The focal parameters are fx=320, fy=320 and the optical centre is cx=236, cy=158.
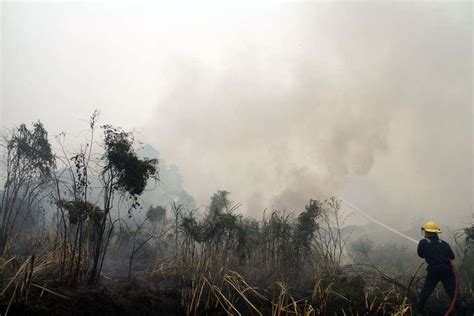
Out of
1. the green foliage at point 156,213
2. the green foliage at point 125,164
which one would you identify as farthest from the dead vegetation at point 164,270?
the green foliage at point 156,213

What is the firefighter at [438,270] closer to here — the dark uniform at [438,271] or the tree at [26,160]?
the dark uniform at [438,271]

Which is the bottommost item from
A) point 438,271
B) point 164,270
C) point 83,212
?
point 164,270

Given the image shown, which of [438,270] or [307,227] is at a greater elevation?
[307,227]

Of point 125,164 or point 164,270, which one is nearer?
point 125,164

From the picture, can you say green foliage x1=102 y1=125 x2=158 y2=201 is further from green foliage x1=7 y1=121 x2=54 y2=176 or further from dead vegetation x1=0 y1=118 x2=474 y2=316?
green foliage x1=7 y1=121 x2=54 y2=176

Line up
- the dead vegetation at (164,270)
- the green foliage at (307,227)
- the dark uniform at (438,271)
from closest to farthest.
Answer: the dead vegetation at (164,270), the dark uniform at (438,271), the green foliage at (307,227)

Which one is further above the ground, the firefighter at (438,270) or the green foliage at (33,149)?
the green foliage at (33,149)

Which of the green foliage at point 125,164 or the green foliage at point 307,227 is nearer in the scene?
the green foliage at point 125,164

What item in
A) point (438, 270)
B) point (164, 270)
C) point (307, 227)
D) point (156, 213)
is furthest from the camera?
point (156, 213)

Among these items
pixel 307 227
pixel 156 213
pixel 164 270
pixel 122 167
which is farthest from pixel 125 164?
pixel 156 213

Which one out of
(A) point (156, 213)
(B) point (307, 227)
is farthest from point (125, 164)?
(A) point (156, 213)

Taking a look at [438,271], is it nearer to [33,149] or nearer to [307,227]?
[307,227]

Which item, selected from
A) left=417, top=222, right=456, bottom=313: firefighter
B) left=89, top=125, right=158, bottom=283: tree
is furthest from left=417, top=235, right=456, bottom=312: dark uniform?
left=89, top=125, right=158, bottom=283: tree

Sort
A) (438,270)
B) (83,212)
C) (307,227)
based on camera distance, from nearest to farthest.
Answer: (438,270) → (83,212) → (307,227)
